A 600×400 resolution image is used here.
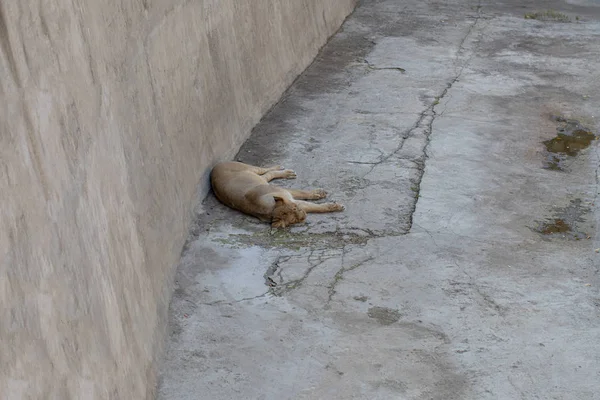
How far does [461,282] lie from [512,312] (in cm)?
47

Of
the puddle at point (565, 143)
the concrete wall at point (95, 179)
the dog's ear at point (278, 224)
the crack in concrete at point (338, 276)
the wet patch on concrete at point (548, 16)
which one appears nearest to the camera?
the concrete wall at point (95, 179)

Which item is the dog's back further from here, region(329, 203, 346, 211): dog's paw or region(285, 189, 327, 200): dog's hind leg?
region(329, 203, 346, 211): dog's paw

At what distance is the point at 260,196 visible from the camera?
6934mm

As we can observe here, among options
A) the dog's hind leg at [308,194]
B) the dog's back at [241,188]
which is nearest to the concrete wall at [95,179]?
the dog's back at [241,188]

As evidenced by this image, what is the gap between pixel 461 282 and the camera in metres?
6.08

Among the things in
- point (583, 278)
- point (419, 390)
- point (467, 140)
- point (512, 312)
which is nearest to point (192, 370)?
point (419, 390)

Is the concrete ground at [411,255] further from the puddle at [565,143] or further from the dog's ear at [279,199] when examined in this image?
the dog's ear at [279,199]

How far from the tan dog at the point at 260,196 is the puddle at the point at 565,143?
7.59 feet

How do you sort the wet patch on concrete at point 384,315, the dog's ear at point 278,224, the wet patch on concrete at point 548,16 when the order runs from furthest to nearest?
the wet patch on concrete at point 548,16, the dog's ear at point 278,224, the wet patch on concrete at point 384,315

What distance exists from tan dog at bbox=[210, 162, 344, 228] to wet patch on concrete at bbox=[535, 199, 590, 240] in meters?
1.57

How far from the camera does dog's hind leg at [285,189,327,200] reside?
7.24 metres

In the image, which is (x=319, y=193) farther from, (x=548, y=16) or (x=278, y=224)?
(x=548, y=16)

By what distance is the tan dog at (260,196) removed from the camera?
6.86 metres

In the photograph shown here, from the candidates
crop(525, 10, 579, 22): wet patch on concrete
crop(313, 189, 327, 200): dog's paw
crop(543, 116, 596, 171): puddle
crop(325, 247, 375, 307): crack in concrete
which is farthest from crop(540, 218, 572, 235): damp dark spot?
crop(525, 10, 579, 22): wet patch on concrete
